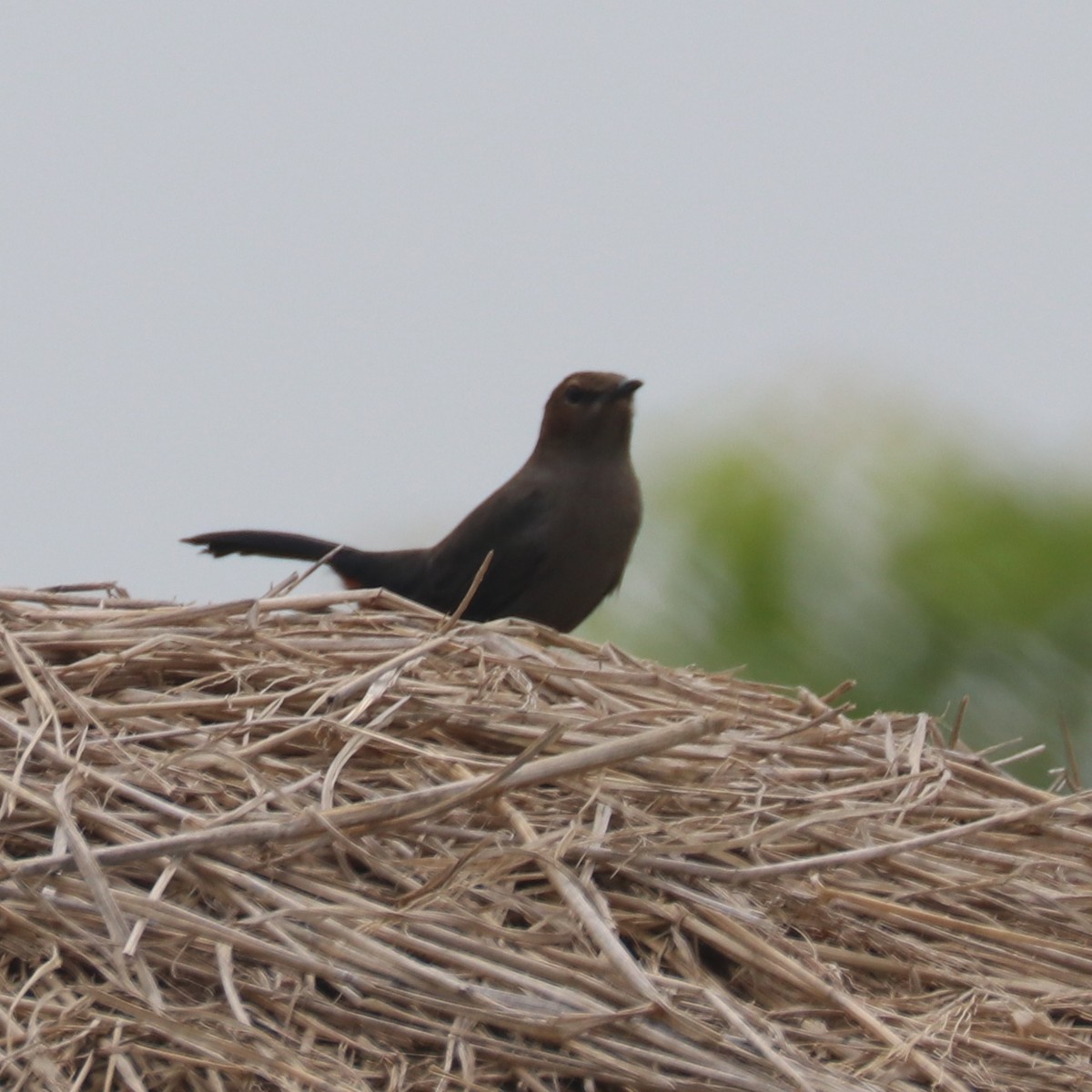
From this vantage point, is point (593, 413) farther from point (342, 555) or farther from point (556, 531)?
point (342, 555)

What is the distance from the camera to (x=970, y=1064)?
83.3 inches

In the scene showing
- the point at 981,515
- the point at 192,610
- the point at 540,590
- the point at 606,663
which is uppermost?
the point at 192,610

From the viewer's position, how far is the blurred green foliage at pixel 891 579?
411 inches

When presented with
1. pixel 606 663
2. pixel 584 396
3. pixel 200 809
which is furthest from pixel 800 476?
pixel 200 809

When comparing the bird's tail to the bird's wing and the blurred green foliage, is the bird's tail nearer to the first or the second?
the bird's wing

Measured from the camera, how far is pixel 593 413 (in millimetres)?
4969

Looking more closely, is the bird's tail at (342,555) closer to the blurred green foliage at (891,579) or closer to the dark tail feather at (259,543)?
the dark tail feather at (259,543)

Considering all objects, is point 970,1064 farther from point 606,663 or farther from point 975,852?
point 606,663

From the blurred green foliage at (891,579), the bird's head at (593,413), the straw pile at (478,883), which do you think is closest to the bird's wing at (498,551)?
the bird's head at (593,413)

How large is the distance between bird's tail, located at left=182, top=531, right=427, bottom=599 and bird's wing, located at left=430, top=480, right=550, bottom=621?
153 millimetres

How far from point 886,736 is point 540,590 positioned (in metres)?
2.08

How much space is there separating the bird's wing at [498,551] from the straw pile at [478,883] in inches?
79.0

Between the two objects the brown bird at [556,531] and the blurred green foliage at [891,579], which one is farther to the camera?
the blurred green foliage at [891,579]

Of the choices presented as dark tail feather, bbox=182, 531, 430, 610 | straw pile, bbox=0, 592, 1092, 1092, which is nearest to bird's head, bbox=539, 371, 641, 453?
dark tail feather, bbox=182, 531, 430, 610
